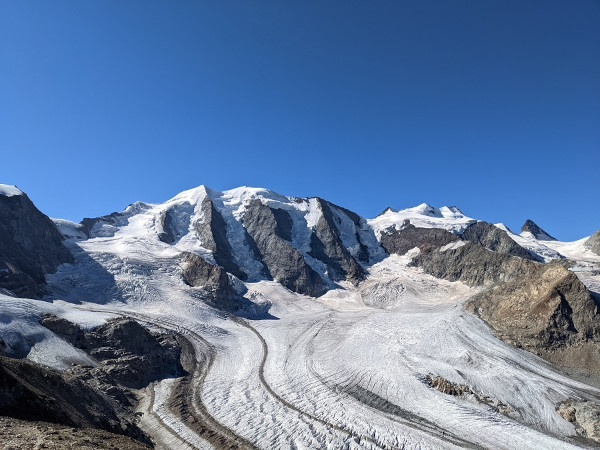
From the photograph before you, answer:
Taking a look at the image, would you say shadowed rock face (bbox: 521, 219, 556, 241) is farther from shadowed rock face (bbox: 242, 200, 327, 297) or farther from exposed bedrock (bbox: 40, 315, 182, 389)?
exposed bedrock (bbox: 40, 315, 182, 389)

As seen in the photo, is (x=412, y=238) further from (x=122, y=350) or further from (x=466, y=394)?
(x=122, y=350)

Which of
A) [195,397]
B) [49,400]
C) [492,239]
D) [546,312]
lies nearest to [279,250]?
[546,312]

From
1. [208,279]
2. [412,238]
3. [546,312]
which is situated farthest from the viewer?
[412,238]

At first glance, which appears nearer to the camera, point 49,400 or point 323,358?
point 49,400

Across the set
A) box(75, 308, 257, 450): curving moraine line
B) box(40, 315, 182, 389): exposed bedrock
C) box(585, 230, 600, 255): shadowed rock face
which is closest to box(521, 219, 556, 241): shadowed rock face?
box(585, 230, 600, 255): shadowed rock face

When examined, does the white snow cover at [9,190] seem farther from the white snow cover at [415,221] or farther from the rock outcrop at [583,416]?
the white snow cover at [415,221]

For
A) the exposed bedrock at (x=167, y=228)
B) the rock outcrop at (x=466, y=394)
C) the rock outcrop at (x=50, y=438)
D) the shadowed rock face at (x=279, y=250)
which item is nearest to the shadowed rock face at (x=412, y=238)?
the shadowed rock face at (x=279, y=250)
